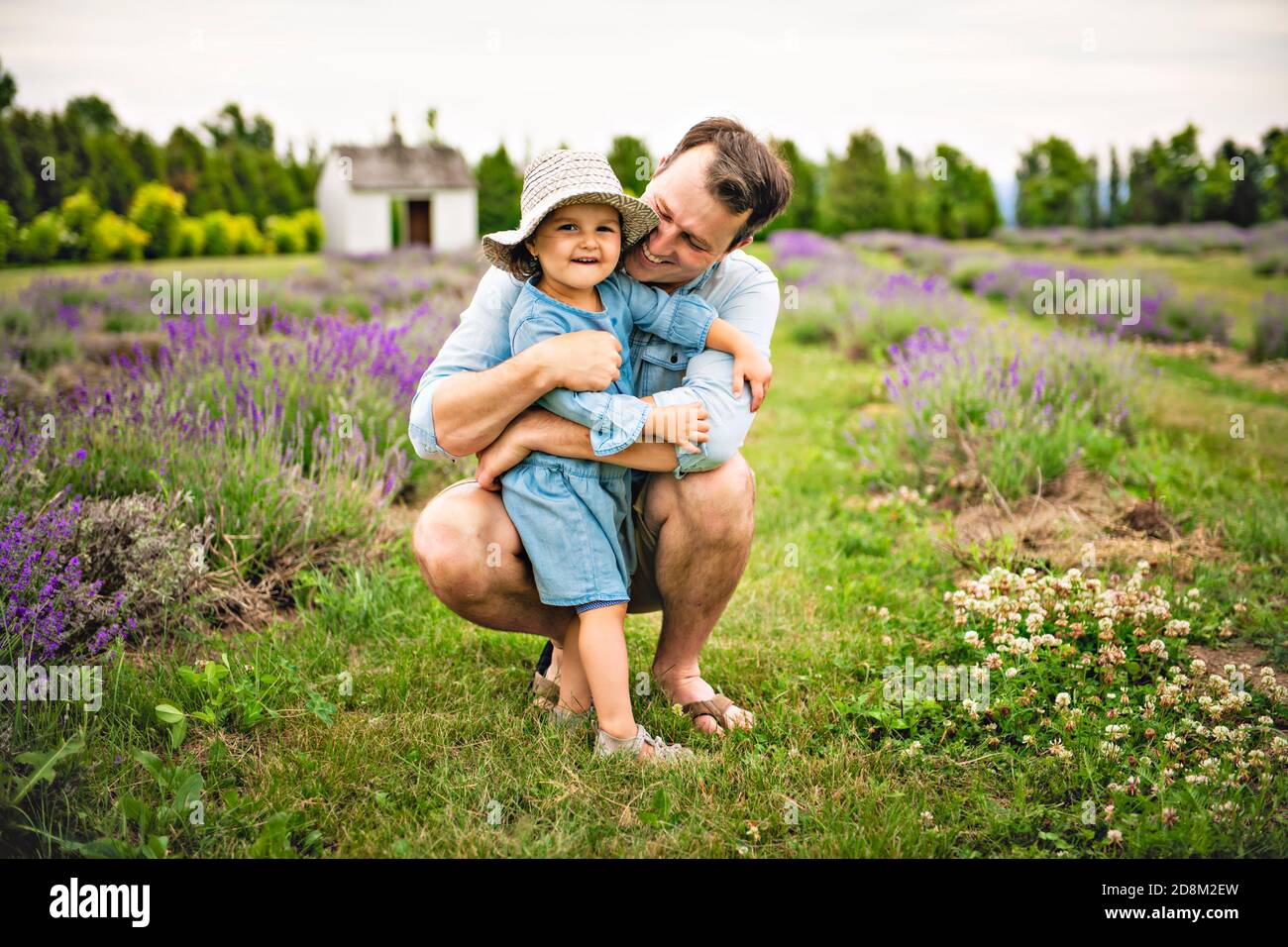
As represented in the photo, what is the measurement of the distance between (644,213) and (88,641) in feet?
6.94

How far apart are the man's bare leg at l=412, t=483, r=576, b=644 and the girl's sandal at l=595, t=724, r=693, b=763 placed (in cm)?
43

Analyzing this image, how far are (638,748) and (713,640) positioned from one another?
91 cm

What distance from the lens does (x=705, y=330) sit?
262cm

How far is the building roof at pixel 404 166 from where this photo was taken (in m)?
25.2

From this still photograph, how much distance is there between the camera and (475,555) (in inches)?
99.5

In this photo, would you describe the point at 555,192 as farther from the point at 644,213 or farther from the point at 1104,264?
the point at 1104,264

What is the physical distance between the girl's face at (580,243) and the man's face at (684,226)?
176 mm

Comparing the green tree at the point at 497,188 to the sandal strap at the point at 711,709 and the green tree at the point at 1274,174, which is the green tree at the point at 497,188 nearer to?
the green tree at the point at 1274,174

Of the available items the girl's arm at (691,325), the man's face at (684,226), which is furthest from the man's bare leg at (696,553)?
the man's face at (684,226)

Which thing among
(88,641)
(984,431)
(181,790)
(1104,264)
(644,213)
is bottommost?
(181,790)

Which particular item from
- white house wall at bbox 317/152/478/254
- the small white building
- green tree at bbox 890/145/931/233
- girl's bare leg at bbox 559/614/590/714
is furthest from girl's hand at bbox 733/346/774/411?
green tree at bbox 890/145/931/233

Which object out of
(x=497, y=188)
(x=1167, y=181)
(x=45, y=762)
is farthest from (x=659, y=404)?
(x=1167, y=181)

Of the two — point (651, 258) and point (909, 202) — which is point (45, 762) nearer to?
point (651, 258)

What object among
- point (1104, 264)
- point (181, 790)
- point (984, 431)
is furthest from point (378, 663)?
point (1104, 264)
